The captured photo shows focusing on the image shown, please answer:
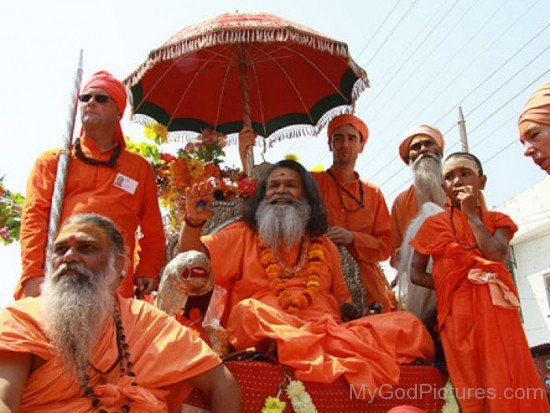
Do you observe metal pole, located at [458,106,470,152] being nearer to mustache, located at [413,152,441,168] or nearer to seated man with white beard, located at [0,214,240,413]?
mustache, located at [413,152,441,168]

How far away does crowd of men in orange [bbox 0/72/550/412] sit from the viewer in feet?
9.39

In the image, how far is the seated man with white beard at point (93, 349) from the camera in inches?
107

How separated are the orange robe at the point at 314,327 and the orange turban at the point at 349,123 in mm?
1939

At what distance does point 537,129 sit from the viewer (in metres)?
3.22

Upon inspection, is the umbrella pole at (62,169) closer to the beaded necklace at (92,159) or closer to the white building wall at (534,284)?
the beaded necklace at (92,159)

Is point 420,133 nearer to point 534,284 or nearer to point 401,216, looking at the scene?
point 401,216

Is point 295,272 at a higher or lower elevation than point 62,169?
lower

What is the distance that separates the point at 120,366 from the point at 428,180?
3.35m

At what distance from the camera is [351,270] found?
5020mm

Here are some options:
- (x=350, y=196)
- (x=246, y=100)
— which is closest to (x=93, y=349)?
(x=350, y=196)

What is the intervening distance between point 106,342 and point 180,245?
145 cm

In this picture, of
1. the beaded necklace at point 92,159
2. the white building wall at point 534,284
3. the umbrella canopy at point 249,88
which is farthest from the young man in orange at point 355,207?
the white building wall at point 534,284

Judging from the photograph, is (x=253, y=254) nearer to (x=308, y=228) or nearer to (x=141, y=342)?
(x=308, y=228)

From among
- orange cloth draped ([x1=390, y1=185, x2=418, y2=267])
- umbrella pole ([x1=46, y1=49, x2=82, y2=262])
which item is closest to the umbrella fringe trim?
umbrella pole ([x1=46, y1=49, x2=82, y2=262])
